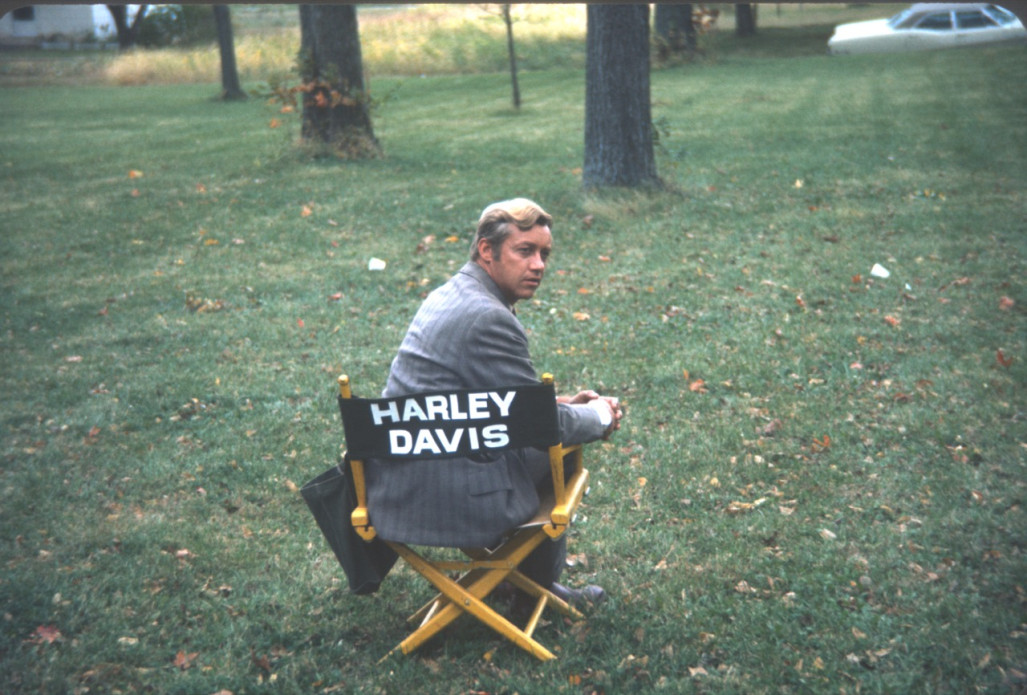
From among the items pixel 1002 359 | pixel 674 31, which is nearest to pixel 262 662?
pixel 1002 359

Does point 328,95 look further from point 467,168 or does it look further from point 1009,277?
point 1009,277

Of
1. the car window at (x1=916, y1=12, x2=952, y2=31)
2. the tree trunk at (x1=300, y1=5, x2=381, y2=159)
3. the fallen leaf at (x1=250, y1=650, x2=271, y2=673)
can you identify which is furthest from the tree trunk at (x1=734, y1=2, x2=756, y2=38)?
the fallen leaf at (x1=250, y1=650, x2=271, y2=673)

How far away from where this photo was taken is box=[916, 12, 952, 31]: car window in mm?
29297

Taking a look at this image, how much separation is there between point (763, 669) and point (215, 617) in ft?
7.62

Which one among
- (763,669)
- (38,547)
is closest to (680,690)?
(763,669)

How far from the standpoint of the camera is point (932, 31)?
95.9ft

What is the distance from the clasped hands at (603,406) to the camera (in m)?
3.88

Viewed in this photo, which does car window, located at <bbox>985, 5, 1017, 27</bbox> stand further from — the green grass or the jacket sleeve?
the jacket sleeve

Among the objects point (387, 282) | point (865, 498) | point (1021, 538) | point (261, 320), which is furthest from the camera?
point (387, 282)

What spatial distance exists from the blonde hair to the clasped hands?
2.31ft

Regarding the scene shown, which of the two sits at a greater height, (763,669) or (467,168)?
A: (467,168)

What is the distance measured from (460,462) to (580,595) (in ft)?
3.44

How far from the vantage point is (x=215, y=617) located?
4.21 metres

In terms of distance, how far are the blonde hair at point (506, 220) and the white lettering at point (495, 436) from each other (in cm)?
77
